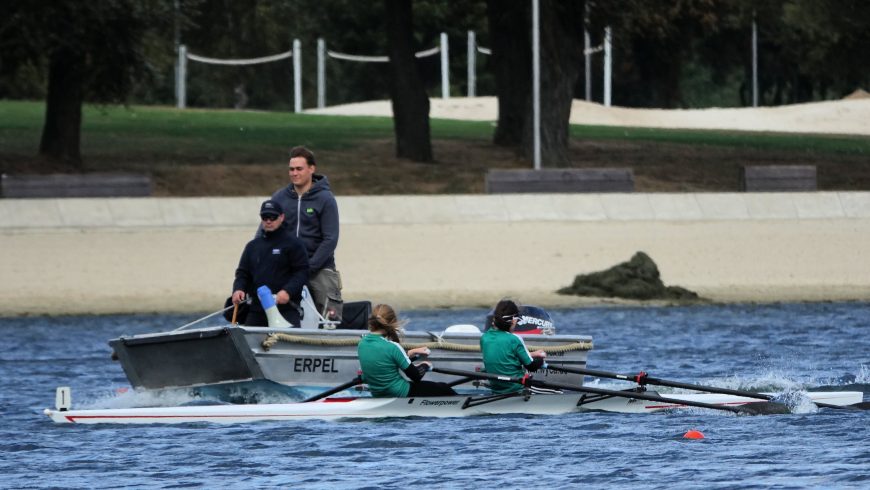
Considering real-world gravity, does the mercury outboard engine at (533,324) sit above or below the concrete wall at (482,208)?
below

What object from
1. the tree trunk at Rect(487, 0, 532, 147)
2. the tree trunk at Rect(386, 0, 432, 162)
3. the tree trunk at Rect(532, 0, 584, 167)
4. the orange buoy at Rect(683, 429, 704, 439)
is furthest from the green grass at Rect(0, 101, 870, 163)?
the orange buoy at Rect(683, 429, 704, 439)

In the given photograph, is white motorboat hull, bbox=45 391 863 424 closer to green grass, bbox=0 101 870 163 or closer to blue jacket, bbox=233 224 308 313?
blue jacket, bbox=233 224 308 313

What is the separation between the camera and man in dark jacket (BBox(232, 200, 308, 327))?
642 inches

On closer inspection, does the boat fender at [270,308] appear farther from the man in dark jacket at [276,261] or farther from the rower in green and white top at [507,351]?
the rower in green and white top at [507,351]

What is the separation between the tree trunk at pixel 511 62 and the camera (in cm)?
Answer: 4072

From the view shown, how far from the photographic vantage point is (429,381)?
17.0 meters

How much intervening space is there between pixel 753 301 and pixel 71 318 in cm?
995

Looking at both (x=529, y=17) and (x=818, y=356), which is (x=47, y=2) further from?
(x=818, y=356)

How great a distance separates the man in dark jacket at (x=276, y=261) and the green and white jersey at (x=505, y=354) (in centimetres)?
170

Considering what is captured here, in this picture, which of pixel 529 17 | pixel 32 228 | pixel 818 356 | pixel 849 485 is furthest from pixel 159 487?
pixel 529 17

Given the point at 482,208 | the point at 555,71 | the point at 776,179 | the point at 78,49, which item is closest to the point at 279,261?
the point at 482,208

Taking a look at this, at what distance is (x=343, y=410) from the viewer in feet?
54.7

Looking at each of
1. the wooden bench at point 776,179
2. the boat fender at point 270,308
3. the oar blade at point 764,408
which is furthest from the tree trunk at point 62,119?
the oar blade at point 764,408

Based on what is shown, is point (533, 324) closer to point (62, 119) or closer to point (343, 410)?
point (343, 410)
